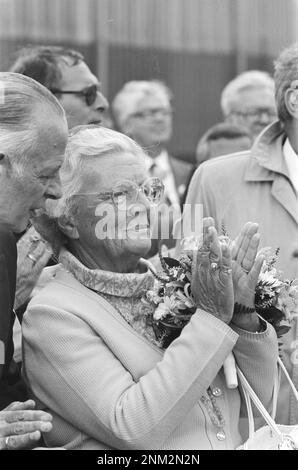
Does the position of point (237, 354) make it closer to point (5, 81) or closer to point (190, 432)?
point (190, 432)

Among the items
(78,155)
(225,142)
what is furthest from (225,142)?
(78,155)

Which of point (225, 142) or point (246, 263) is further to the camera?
point (225, 142)

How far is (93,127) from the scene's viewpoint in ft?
9.53

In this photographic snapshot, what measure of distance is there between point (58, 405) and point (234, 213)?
1440mm

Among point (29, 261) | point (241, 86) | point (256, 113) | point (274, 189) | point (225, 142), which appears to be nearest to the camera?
point (29, 261)

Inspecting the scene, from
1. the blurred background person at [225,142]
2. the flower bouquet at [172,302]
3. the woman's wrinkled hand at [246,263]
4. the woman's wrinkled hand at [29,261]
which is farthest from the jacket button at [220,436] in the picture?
the blurred background person at [225,142]

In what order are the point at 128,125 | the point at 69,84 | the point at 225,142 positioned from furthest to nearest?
the point at 128,125 → the point at 225,142 → the point at 69,84

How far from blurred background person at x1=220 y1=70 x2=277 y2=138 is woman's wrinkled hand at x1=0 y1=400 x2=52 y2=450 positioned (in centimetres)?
443

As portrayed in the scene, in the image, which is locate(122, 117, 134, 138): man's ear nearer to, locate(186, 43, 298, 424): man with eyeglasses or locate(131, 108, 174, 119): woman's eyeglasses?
locate(131, 108, 174, 119): woman's eyeglasses

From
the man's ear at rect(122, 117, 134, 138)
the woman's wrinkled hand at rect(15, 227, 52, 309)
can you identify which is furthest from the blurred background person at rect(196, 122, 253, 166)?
the woman's wrinkled hand at rect(15, 227, 52, 309)

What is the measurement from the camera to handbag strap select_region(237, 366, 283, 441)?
101 inches

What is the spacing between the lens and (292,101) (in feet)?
12.6

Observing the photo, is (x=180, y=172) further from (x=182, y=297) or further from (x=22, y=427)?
(x=22, y=427)

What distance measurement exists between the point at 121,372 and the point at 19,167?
0.69 metres
